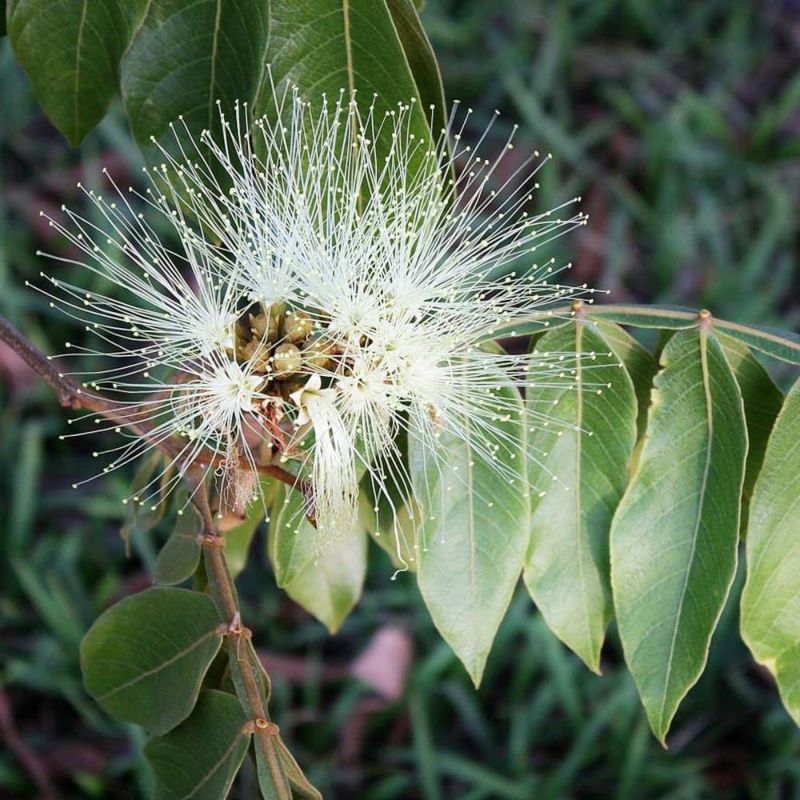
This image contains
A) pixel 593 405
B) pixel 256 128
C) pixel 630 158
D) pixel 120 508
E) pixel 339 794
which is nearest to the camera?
pixel 256 128

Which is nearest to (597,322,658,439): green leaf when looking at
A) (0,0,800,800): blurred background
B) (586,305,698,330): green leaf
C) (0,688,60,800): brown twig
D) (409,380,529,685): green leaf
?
(586,305,698,330): green leaf

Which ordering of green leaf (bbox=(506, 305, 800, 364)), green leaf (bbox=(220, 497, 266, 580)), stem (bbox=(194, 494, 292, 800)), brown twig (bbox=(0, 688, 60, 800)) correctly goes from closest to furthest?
stem (bbox=(194, 494, 292, 800)) → green leaf (bbox=(506, 305, 800, 364)) → green leaf (bbox=(220, 497, 266, 580)) → brown twig (bbox=(0, 688, 60, 800))

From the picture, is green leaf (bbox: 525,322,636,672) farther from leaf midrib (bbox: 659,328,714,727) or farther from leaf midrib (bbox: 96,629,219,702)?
leaf midrib (bbox: 96,629,219,702)

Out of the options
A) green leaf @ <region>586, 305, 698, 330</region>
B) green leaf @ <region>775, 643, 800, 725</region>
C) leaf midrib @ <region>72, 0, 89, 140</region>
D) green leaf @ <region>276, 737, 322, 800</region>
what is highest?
leaf midrib @ <region>72, 0, 89, 140</region>

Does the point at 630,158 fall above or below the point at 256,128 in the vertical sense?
above

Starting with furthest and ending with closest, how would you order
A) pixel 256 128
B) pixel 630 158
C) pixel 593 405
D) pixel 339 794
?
1. pixel 630 158
2. pixel 339 794
3. pixel 593 405
4. pixel 256 128

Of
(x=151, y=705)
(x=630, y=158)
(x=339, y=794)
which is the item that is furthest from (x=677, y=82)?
(x=151, y=705)

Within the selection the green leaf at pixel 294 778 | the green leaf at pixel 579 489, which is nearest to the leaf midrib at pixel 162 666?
the green leaf at pixel 294 778

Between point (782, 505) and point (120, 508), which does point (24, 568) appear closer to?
point (120, 508)
